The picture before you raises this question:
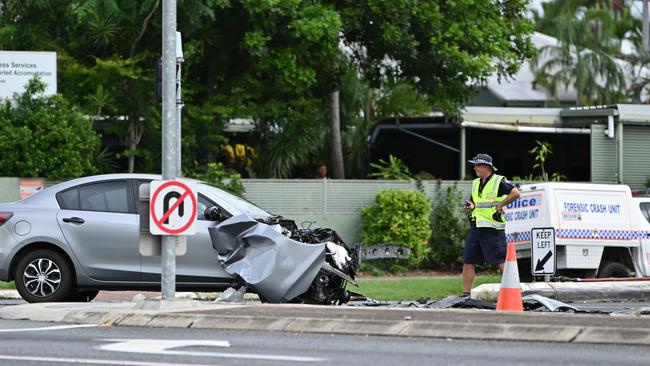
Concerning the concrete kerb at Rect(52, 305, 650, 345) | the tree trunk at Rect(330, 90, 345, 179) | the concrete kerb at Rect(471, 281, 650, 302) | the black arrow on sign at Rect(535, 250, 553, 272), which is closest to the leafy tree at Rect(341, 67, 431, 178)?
the tree trunk at Rect(330, 90, 345, 179)

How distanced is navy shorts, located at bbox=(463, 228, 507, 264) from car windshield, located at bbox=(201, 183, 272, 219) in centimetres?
254

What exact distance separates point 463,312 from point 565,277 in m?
7.38

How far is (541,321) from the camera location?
10539mm

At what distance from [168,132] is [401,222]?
12.3 metres

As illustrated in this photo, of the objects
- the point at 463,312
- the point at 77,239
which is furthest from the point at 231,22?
the point at 463,312

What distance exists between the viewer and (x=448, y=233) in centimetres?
2466

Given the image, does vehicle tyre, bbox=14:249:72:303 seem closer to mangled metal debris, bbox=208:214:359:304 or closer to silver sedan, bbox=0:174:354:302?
silver sedan, bbox=0:174:354:302

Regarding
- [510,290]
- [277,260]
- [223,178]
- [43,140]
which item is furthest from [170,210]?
[223,178]

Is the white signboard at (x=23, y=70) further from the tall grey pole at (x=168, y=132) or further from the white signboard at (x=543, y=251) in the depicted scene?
the tall grey pole at (x=168, y=132)

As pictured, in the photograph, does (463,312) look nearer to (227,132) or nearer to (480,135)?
(227,132)

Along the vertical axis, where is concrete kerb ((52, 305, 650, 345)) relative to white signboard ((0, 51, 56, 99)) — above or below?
below

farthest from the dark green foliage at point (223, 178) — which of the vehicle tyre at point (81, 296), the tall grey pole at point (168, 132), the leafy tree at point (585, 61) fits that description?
the leafy tree at point (585, 61)

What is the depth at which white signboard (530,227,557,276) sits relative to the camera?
17359 millimetres

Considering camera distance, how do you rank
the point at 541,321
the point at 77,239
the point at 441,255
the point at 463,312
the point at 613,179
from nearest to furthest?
the point at 541,321
the point at 463,312
the point at 77,239
the point at 441,255
the point at 613,179
